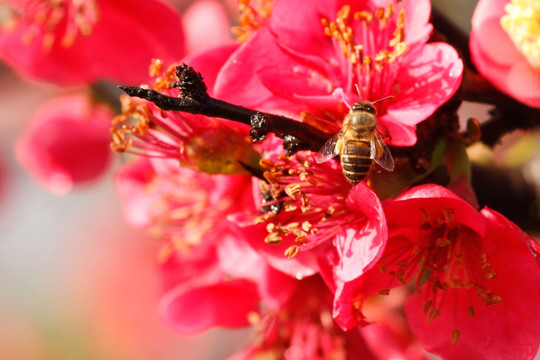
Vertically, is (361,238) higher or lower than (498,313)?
higher

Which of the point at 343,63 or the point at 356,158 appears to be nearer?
the point at 356,158

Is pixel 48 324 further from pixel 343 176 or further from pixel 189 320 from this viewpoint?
pixel 343 176

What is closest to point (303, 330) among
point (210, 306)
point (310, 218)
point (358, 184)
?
point (210, 306)

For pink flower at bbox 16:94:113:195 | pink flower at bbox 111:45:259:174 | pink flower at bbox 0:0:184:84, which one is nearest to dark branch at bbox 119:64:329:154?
pink flower at bbox 111:45:259:174

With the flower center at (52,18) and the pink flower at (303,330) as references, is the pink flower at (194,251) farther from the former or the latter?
the flower center at (52,18)

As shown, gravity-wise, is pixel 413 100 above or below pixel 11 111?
above

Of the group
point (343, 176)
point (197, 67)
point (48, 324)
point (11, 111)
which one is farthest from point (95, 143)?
point (48, 324)

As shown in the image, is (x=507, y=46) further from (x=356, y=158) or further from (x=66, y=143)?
(x=66, y=143)
